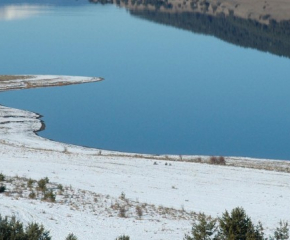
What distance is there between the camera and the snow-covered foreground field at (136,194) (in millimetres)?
13242

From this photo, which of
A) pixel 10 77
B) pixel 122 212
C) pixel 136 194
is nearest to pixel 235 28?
pixel 10 77

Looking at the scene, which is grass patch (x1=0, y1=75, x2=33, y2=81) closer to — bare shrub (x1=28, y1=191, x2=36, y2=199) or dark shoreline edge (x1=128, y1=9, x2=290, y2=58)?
dark shoreline edge (x1=128, y1=9, x2=290, y2=58)

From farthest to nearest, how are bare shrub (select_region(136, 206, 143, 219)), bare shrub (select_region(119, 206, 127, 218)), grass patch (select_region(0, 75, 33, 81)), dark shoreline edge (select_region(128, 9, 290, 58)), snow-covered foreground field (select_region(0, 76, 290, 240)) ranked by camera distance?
1. dark shoreline edge (select_region(128, 9, 290, 58))
2. grass patch (select_region(0, 75, 33, 81))
3. bare shrub (select_region(136, 206, 143, 219))
4. bare shrub (select_region(119, 206, 127, 218))
5. snow-covered foreground field (select_region(0, 76, 290, 240))

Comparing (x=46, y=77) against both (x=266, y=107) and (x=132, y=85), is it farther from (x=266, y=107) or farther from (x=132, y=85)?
(x=266, y=107)

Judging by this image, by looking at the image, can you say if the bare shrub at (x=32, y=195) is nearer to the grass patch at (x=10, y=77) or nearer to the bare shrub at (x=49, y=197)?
the bare shrub at (x=49, y=197)

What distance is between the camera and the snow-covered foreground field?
43.4 feet

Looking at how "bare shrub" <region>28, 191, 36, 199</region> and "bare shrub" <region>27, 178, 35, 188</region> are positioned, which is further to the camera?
"bare shrub" <region>27, 178, 35, 188</region>

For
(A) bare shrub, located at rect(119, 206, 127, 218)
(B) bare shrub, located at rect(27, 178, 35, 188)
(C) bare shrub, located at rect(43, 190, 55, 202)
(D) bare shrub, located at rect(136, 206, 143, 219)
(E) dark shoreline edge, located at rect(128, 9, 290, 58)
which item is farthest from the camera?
(E) dark shoreline edge, located at rect(128, 9, 290, 58)

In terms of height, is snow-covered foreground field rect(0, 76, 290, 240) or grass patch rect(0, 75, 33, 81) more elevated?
snow-covered foreground field rect(0, 76, 290, 240)

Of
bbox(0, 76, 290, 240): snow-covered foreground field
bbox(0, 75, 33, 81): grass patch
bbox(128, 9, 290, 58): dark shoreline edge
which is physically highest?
bbox(0, 76, 290, 240): snow-covered foreground field

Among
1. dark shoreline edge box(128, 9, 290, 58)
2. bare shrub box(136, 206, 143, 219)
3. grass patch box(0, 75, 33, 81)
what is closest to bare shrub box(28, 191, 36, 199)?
bare shrub box(136, 206, 143, 219)

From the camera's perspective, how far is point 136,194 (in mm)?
16547

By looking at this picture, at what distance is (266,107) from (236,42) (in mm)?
32694

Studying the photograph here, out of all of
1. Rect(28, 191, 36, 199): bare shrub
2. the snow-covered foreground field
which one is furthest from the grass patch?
Rect(28, 191, 36, 199): bare shrub
